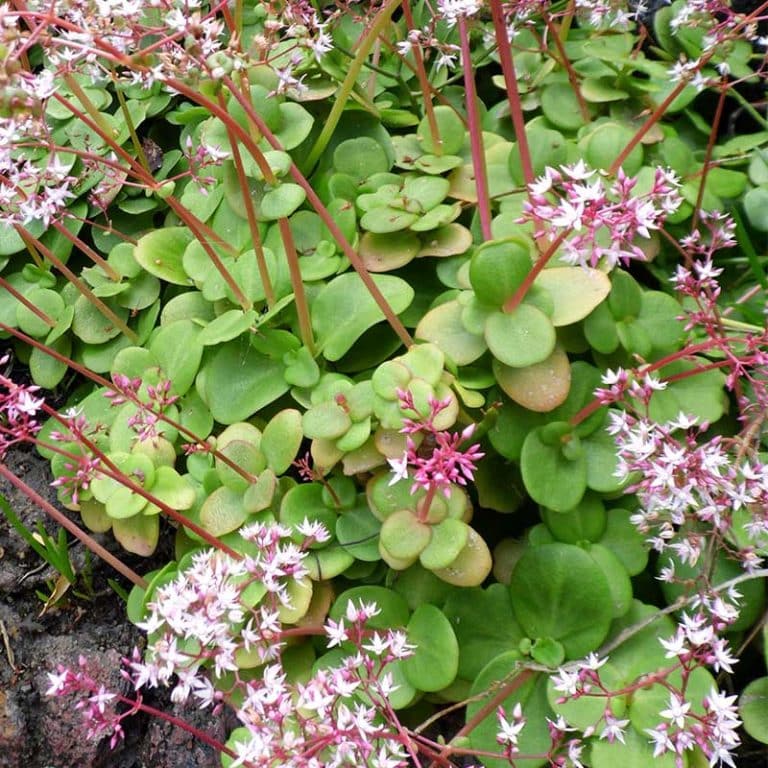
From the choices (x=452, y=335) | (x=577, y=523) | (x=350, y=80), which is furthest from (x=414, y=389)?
(x=350, y=80)

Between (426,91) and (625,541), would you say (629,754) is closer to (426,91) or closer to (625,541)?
(625,541)

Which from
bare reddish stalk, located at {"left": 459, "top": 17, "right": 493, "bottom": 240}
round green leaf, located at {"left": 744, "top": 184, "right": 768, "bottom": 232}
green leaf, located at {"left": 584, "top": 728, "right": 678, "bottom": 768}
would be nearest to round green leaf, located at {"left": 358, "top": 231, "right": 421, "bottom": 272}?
bare reddish stalk, located at {"left": 459, "top": 17, "right": 493, "bottom": 240}

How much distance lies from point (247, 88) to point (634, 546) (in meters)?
1.27

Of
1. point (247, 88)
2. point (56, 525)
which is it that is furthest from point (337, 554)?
point (247, 88)

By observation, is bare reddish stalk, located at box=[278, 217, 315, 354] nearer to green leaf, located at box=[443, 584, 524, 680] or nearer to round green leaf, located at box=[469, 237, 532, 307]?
round green leaf, located at box=[469, 237, 532, 307]

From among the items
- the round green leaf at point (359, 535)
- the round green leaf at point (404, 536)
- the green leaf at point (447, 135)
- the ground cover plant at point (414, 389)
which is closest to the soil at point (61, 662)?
the ground cover plant at point (414, 389)

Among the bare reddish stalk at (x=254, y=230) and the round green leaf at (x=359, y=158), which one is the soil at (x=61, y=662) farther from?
the round green leaf at (x=359, y=158)

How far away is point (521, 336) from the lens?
1542mm

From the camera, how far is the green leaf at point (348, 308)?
1.73m

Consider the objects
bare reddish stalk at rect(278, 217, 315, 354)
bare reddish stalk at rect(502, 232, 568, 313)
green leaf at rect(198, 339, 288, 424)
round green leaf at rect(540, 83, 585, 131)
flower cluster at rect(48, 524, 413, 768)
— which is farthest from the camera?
round green leaf at rect(540, 83, 585, 131)

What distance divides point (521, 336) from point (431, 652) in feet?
2.07

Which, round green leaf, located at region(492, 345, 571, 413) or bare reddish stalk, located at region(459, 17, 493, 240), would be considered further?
bare reddish stalk, located at region(459, 17, 493, 240)

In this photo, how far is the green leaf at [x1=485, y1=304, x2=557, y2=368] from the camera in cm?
151

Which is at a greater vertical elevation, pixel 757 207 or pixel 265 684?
pixel 265 684
